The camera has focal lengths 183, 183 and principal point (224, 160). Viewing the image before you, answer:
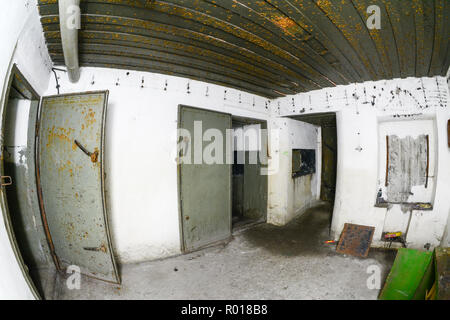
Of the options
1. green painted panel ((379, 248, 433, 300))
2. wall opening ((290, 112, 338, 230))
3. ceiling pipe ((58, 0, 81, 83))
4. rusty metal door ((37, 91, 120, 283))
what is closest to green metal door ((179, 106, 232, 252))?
rusty metal door ((37, 91, 120, 283))

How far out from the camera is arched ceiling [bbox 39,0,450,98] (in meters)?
1.66

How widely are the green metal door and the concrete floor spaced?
29cm

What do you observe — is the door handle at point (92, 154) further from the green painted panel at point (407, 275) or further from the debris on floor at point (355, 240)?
the debris on floor at point (355, 240)

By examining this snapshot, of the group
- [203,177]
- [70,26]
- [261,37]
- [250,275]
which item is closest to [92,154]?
[70,26]

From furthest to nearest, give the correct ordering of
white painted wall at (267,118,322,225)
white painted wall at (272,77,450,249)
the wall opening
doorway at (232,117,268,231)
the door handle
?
the wall opening → doorway at (232,117,268,231) → white painted wall at (267,118,322,225) → white painted wall at (272,77,450,249) → the door handle

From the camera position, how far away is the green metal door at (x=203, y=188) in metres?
A: 3.09

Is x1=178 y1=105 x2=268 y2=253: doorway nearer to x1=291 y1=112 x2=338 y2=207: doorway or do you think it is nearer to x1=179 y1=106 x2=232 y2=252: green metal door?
x1=179 y1=106 x2=232 y2=252: green metal door

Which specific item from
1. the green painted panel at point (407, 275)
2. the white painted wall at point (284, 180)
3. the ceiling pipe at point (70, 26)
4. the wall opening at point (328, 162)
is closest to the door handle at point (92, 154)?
the ceiling pipe at point (70, 26)

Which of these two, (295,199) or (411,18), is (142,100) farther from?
(295,199)

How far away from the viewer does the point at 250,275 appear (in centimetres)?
254

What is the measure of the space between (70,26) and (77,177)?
5.14ft

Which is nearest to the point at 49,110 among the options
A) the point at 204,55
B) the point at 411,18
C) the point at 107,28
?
the point at 107,28

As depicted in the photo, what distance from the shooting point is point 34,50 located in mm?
1913

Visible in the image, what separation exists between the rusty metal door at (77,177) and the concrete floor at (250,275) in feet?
1.07
